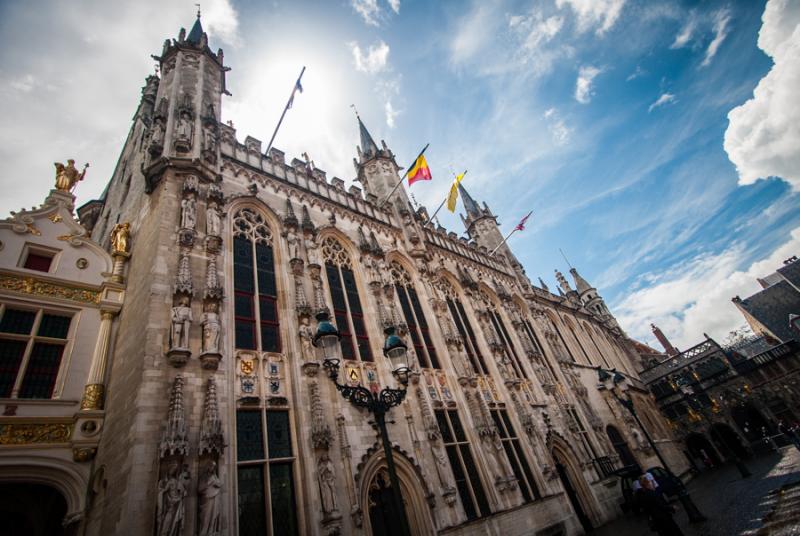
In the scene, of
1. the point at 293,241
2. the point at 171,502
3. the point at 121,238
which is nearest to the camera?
the point at 171,502

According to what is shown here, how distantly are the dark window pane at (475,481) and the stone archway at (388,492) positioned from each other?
2701 millimetres

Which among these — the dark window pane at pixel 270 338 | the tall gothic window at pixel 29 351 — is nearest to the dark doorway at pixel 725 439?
the dark window pane at pixel 270 338

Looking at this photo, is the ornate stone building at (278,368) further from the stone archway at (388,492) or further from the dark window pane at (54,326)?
the dark window pane at (54,326)

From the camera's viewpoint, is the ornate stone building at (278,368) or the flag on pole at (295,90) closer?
the ornate stone building at (278,368)

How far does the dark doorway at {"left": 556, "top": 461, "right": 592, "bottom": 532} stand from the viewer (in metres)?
17.5

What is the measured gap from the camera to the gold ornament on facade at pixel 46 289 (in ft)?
32.7

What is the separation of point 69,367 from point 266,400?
5.07m

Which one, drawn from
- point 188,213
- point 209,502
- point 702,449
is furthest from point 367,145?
point 702,449

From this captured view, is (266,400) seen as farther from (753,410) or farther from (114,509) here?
(753,410)

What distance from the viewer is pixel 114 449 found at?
8.35 meters

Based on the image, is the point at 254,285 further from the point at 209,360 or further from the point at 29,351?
the point at 29,351

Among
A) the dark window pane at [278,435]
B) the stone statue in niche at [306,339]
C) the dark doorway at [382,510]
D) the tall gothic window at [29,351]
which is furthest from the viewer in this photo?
the stone statue in niche at [306,339]

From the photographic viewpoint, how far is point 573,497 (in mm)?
18219

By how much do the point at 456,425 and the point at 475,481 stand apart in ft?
6.41
